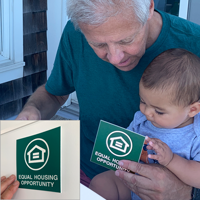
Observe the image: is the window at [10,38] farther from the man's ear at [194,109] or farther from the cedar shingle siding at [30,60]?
the man's ear at [194,109]

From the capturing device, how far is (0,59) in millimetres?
2611

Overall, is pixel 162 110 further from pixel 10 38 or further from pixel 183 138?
pixel 10 38

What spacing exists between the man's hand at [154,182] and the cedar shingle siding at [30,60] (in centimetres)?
190

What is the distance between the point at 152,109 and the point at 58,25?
84.2 inches

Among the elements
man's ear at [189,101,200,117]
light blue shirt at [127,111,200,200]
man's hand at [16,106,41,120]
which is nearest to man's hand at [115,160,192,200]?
light blue shirt at [127,111,200,200]

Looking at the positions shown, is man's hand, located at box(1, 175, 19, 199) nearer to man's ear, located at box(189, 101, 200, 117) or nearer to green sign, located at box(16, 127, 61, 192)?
green sign, located at box(16, 127, 61, 192)

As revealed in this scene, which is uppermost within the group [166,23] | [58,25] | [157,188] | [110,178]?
[166,23]

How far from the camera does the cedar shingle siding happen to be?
278 cm

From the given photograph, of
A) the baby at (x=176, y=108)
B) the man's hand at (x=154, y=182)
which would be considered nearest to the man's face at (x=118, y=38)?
the baby at (x=176, y=108)

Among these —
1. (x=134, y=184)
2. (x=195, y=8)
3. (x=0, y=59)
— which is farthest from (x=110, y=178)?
(x=195, y=8)

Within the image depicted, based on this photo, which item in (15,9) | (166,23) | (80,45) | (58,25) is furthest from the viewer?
(58,25)

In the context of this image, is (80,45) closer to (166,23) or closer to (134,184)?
(166,23)

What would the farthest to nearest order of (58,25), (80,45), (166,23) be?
(58,25) → (80,45) → (166,23)

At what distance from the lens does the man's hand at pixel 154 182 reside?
3.93 feet
